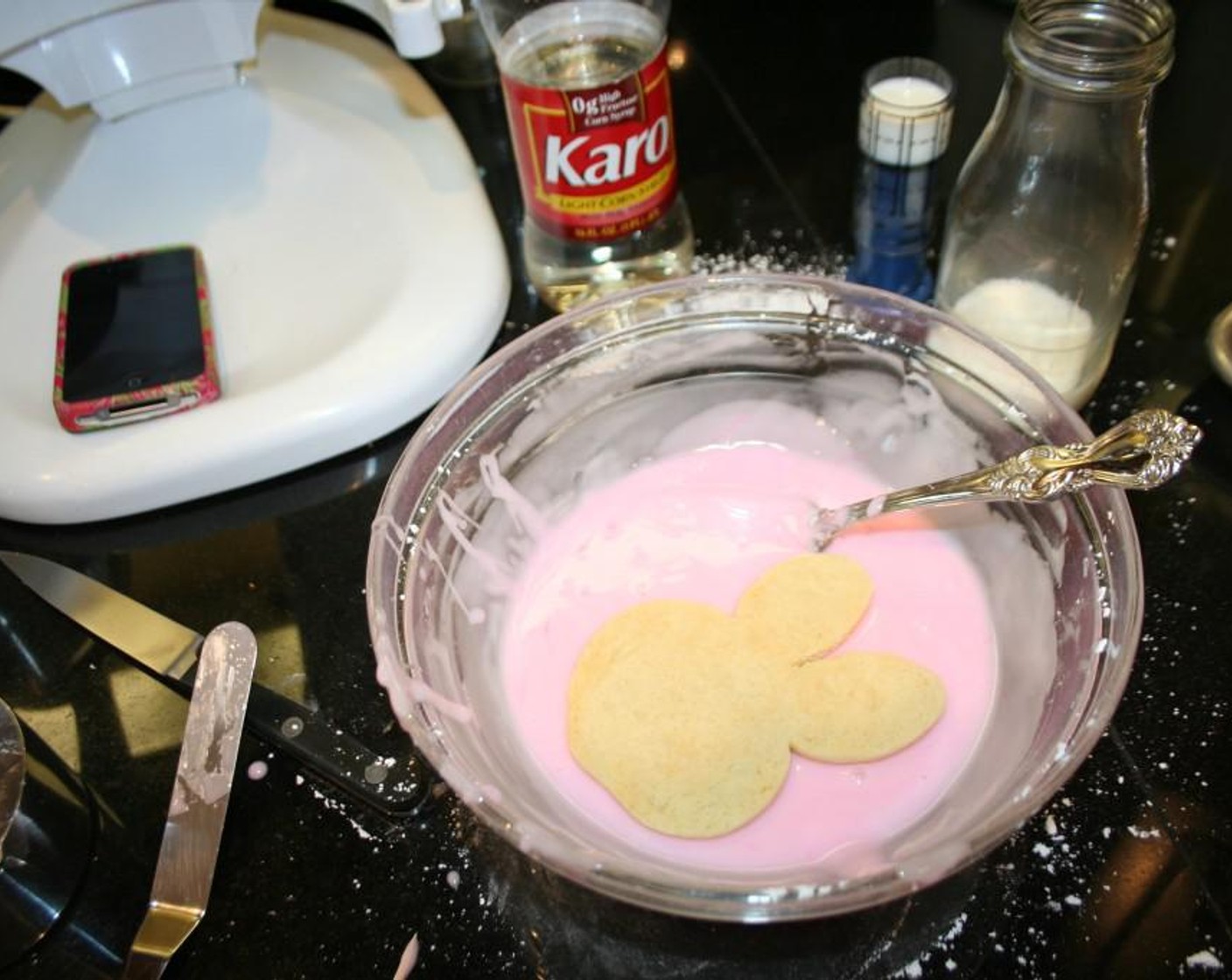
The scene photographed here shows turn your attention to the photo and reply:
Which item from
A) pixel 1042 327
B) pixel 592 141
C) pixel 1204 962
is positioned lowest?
pixel 1204 962

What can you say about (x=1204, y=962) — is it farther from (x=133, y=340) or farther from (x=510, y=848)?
(x=133, y=340)

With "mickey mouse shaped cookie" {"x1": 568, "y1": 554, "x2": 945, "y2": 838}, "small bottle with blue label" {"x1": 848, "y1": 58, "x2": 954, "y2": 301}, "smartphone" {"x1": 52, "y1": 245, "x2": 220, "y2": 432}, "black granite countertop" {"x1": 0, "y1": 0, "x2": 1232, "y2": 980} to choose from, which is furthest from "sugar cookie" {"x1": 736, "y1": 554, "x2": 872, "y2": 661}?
"smartphone" {"x1": 52, "y1": 245, "x2": 220, "y2": 432}

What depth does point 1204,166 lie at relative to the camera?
0.86m

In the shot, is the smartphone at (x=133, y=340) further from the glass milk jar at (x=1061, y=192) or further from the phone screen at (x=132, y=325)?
the glass milk jar at (x=1061, y=192)

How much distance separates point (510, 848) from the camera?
22.7 inches

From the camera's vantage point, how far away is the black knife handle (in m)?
0.59

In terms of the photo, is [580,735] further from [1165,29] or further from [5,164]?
[5,164]

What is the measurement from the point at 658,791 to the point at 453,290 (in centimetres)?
38

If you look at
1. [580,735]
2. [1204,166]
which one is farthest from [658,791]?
[1204,166]

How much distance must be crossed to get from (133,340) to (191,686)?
0.26m

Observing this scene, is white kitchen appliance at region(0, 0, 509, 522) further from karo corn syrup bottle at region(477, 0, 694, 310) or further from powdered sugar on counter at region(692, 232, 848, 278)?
powdered sugar on counter at region(692, 232, 848, 278)

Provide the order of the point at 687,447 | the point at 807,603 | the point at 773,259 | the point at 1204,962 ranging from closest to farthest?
the point at 1204,962 → the point at 807,603 → the point at 687,447 → the point at 773,259

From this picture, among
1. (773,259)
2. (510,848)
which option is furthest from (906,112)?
(510,848)

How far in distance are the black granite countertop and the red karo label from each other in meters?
0.10
